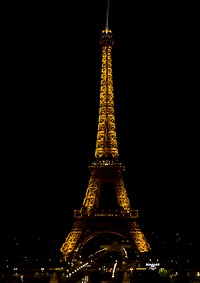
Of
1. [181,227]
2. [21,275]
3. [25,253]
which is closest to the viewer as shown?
[21,275]

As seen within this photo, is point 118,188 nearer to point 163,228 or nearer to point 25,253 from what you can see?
point 25,253

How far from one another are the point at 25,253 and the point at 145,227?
16.6 metres

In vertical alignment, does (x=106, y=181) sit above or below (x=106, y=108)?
below

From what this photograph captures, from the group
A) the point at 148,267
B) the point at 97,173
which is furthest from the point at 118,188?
the point at 148,267

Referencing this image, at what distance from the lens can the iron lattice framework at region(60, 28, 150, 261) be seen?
5006 centimetres

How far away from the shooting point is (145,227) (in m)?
66.4

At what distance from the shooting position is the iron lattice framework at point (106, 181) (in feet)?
164

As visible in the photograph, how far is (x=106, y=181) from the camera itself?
51.0m

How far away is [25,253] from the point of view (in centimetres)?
5403

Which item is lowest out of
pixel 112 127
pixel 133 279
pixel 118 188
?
pixel 133 279

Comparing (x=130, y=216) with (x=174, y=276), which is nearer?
(x=174, y=276)

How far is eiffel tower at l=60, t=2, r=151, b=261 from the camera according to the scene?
50056mm

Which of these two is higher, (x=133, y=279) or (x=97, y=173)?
(x=97, y=173)

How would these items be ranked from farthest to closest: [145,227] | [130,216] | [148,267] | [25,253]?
[145,227] < [25,253] < [130,216] < [148,267]
